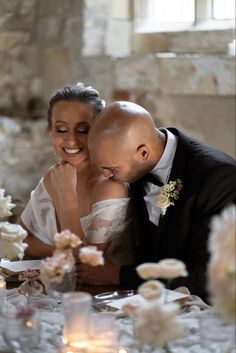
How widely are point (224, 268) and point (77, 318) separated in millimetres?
390

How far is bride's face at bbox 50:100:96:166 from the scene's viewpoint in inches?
102

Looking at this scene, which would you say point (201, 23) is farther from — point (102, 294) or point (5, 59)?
point (102, 294)

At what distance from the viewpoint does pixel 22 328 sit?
1.66 metres

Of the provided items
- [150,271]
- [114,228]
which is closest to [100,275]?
[114,228]

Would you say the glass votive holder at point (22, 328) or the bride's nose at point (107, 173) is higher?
the bride's nose at point (107, 173)

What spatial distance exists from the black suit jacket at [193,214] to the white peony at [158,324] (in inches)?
32.9

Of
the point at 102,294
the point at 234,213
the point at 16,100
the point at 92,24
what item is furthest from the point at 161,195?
the point at 16,100

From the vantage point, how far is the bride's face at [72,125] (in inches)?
102

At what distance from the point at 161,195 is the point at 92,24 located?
2.53 metres

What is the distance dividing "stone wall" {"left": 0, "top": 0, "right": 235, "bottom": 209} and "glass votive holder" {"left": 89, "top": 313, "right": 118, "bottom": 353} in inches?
108

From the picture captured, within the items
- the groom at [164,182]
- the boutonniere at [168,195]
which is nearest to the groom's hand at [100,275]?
the groom at [164,182]

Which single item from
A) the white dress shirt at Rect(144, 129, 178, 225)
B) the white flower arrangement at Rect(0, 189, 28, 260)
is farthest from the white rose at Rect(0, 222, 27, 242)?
the white dress shirt at Rect(144, 129, 178, 225)

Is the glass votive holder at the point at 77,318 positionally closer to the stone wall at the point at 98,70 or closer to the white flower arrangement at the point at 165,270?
the white flower arrangement at the point at 165,270

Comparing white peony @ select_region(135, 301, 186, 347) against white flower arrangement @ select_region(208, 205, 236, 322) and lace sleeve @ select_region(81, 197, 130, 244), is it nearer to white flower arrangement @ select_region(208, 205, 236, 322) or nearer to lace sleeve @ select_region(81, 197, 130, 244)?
white flower arrangement @ select_region(208, 205, 236, 322)
